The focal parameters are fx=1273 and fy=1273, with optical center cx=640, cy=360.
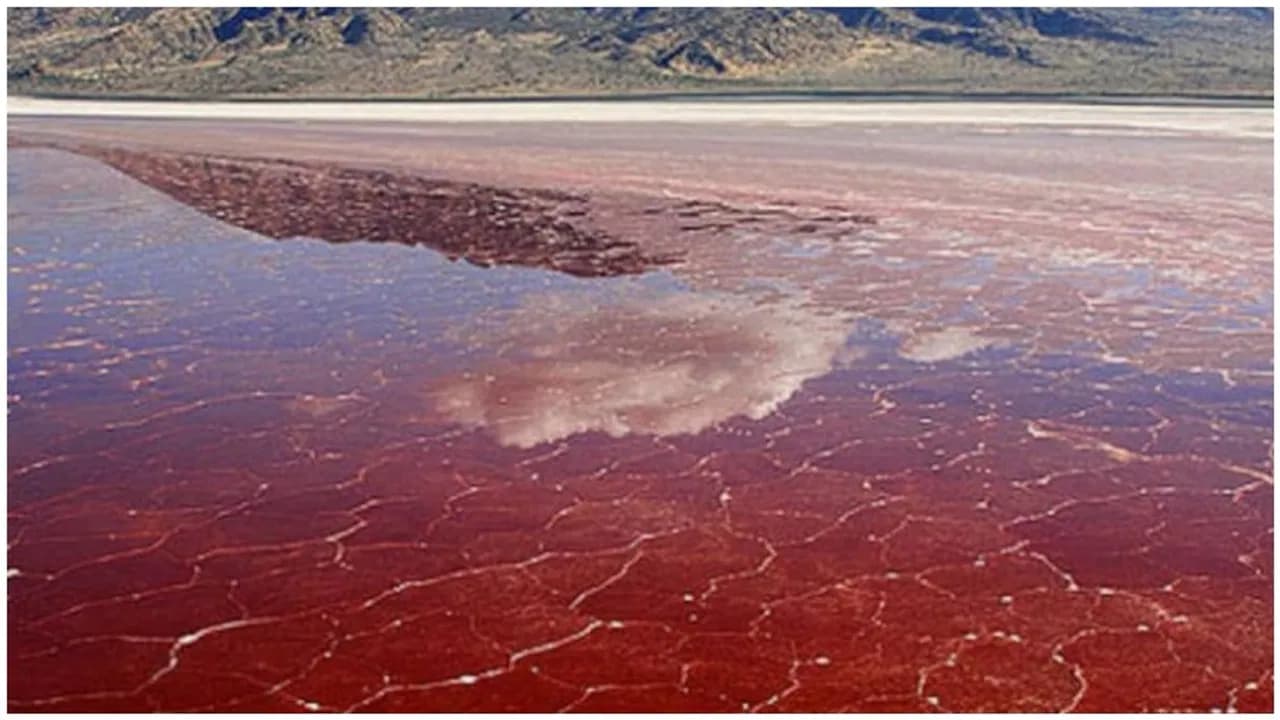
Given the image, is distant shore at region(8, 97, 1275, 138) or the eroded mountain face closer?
the eroded mountain face

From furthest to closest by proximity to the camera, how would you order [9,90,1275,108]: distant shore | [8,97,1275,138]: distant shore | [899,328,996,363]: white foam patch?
[9,90,1275,108]: distant shore, [8,97,1275,138]: distant shore, [899,328,996,363]: white foam patch

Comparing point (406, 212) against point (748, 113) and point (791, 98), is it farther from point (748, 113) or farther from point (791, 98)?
point (791, 98)

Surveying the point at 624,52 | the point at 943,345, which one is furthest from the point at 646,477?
the point at 624,52

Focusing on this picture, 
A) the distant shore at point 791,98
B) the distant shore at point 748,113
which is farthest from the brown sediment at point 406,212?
the distant shore at point 791,98

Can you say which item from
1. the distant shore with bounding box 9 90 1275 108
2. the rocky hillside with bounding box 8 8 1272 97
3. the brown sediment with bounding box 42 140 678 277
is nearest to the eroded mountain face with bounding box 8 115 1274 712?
the brown sediment with bounding box 42 140 678 277

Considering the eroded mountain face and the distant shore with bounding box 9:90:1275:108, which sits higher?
the eroded mountain face

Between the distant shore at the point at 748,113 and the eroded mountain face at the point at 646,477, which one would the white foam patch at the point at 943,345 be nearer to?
the eroded mountain face at the point at 646,477

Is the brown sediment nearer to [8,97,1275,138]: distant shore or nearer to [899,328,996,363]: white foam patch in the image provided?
[899,328,996,363]: white foam patch
